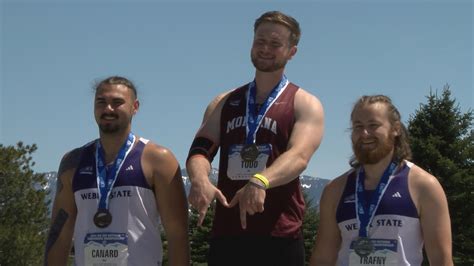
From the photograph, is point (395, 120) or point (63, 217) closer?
point (395, 120)

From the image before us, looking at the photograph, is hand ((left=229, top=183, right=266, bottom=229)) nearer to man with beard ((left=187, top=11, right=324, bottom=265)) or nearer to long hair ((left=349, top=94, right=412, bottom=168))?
man with beard ((left=187, top=11, right=324, bottom=265))

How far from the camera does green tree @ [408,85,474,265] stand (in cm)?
2810

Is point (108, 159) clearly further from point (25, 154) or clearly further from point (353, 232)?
point (25, 154)

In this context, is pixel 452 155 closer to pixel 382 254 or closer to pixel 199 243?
pixel 199 243

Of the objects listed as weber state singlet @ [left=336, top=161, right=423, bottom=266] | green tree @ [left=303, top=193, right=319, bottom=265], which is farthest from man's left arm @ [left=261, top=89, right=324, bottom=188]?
green tree @ [left=303, top=193, right=319, bottom=265]

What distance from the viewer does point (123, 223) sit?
496 cm

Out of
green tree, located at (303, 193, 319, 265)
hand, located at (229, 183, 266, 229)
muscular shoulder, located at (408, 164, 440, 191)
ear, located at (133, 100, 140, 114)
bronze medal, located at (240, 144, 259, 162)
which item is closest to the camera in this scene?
hand, located at (229, 183, 266, 229)

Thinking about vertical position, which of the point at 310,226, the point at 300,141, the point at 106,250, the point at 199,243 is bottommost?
the point at 106,250

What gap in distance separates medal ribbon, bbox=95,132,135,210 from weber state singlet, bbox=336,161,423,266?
177 centimetres

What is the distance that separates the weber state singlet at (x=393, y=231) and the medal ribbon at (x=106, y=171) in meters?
1.77

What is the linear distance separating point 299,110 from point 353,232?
3.19 feet

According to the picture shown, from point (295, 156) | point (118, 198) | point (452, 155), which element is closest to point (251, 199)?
point (295, 156)

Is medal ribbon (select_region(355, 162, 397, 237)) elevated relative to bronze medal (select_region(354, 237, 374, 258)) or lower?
elevated

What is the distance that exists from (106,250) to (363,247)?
1844 millimetres
